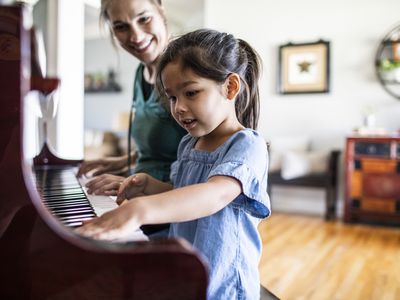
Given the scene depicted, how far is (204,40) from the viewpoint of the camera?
0.94m

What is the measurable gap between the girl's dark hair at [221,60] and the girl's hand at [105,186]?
31cm

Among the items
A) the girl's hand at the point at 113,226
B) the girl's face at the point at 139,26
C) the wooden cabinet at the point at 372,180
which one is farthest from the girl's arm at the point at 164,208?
the wooden cabinet at the point at 372,180

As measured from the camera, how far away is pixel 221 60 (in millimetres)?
924

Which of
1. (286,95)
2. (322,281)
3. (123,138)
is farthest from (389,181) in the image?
(123,138)

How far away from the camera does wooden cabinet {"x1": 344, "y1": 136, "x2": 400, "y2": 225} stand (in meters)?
3.96

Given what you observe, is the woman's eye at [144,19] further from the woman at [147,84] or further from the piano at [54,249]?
the piano at [54,249]

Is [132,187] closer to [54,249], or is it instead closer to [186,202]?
[186,202]

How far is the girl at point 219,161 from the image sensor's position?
76 cm

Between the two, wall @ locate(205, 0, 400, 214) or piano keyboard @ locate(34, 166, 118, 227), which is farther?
wall @ locate(205, 0, 400, 214)

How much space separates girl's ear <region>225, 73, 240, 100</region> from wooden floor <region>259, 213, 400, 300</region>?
1645 millimetres

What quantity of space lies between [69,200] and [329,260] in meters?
2.51

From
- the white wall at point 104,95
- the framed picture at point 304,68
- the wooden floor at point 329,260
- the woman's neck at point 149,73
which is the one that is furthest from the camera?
the white wall at point 104,95

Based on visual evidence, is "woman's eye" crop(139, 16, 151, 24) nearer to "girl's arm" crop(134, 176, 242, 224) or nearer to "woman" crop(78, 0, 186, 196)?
"woman" crop(78, 0, 186, 196)

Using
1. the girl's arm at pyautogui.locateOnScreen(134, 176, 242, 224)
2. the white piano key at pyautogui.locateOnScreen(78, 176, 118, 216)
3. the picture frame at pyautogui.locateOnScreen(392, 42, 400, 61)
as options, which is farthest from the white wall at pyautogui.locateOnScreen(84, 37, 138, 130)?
the girl's arm at pyautogui.locateOnScreen(134, 176, 242, 224)
